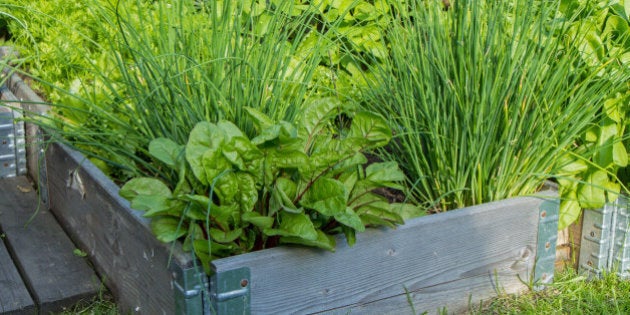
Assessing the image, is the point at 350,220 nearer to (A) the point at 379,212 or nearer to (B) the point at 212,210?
(A) the point at 379,212

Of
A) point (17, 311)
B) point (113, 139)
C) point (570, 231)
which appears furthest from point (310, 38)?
point (17, 311)

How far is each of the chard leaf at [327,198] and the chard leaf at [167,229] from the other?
1.00 ft

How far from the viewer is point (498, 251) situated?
2.25 m

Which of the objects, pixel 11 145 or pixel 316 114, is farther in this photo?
pixel 11 145

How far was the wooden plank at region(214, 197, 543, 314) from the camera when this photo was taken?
1.85 meters

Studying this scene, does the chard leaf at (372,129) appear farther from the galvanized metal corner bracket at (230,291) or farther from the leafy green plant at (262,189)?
the galvanized metal corner bracket at (230,291)

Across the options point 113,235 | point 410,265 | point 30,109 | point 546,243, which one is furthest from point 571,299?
point 30,109

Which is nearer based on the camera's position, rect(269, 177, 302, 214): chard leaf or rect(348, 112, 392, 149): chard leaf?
rect(269, 177, 302, 214): chard leaf

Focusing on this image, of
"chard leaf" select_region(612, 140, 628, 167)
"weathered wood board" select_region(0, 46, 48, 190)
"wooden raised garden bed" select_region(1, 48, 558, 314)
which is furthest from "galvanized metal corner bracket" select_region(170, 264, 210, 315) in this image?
"chard leaf" select_region(612, 140, 628, 167)

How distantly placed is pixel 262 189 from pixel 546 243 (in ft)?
3.19

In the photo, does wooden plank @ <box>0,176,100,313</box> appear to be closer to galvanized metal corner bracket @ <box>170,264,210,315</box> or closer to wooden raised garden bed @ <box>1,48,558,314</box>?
wooden raised garden bed @ <box>1,48,558,314</box>

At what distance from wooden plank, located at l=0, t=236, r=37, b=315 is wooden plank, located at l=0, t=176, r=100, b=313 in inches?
0.9

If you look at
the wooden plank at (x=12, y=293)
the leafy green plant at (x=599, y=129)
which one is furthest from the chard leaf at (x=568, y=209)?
the wooden plank at (x=12, y=293)

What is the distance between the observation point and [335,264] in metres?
1.94
